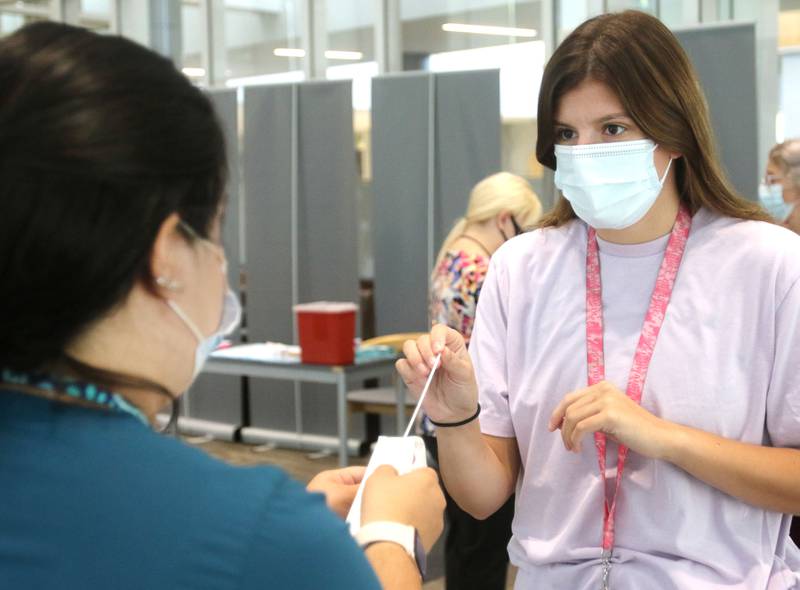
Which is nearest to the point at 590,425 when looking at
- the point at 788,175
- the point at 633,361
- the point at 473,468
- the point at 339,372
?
the point at 633,361

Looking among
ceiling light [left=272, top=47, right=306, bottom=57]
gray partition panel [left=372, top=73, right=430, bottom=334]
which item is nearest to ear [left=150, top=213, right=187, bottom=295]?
gray partition panel [left=372, top=73, right=430, bottom=334]

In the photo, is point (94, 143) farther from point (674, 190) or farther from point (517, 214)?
point (517, 214)

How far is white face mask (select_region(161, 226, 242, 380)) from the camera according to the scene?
915mm

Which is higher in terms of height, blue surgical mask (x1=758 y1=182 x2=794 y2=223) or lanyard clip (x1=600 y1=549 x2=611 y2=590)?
blue surgical mask (x1=758 y1=182 x2=794 y2=223)

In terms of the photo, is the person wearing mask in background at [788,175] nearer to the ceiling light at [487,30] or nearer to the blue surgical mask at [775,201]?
the blue surgical mask at [775,201]

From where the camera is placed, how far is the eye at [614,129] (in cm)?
157

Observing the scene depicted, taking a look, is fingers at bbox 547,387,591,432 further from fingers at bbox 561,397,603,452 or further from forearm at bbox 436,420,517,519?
forearm at bbox 436,420,517,519

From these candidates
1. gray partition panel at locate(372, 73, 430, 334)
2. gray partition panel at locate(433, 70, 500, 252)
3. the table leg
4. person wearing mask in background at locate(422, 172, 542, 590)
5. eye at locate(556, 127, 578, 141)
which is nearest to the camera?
eye at locate(556, 127, 578, 141)

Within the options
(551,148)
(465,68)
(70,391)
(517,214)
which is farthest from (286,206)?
(70,391)

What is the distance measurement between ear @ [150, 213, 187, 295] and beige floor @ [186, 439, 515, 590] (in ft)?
17.4

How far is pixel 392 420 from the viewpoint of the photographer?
651 centimetres

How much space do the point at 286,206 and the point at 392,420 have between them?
1589 millimetres

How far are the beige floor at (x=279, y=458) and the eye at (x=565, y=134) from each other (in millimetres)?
4668

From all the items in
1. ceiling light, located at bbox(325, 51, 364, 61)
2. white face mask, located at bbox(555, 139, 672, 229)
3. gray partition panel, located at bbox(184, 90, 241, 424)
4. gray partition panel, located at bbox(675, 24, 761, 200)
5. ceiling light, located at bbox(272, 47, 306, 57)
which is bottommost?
gray partition panel, located at bbox(184, 90, 241, 424)
